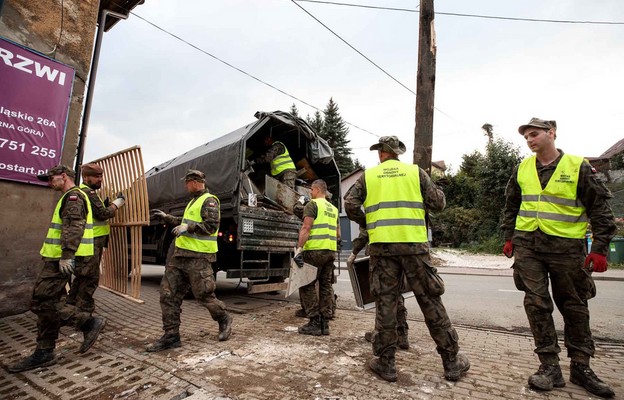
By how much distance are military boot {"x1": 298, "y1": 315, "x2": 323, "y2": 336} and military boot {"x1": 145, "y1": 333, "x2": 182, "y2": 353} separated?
1334mm

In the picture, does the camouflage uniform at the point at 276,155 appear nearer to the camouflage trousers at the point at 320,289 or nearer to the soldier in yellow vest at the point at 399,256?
the camouflage trousers at the point at 320,289

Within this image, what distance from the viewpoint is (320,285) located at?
14.2ft

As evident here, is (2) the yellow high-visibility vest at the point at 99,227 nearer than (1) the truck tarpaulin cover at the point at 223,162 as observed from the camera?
Yes

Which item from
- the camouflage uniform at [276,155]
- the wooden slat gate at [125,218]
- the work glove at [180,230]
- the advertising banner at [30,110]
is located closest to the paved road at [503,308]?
the camouflage uniform at [276,155]

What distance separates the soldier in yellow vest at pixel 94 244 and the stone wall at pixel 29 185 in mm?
904

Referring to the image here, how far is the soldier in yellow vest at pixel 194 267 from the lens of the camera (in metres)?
3.55

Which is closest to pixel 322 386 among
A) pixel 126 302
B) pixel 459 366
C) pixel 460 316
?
pixel 459 366

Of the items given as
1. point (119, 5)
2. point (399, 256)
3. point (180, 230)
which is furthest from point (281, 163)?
point (119, 5)

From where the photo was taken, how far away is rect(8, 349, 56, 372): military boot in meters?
2.97

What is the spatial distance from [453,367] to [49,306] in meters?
3.58

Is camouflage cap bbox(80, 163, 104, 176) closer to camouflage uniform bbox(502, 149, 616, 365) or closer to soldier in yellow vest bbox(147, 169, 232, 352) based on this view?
soldier in yellow vest bbox(147, 169, 232, 352)

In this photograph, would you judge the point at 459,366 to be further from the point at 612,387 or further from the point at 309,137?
the point at 309,137

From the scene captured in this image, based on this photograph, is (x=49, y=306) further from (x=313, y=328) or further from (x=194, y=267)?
(x=313, y=328)

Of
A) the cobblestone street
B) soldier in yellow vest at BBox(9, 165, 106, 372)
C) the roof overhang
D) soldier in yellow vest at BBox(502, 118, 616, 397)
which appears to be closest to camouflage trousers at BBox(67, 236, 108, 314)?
the cobblestone street
